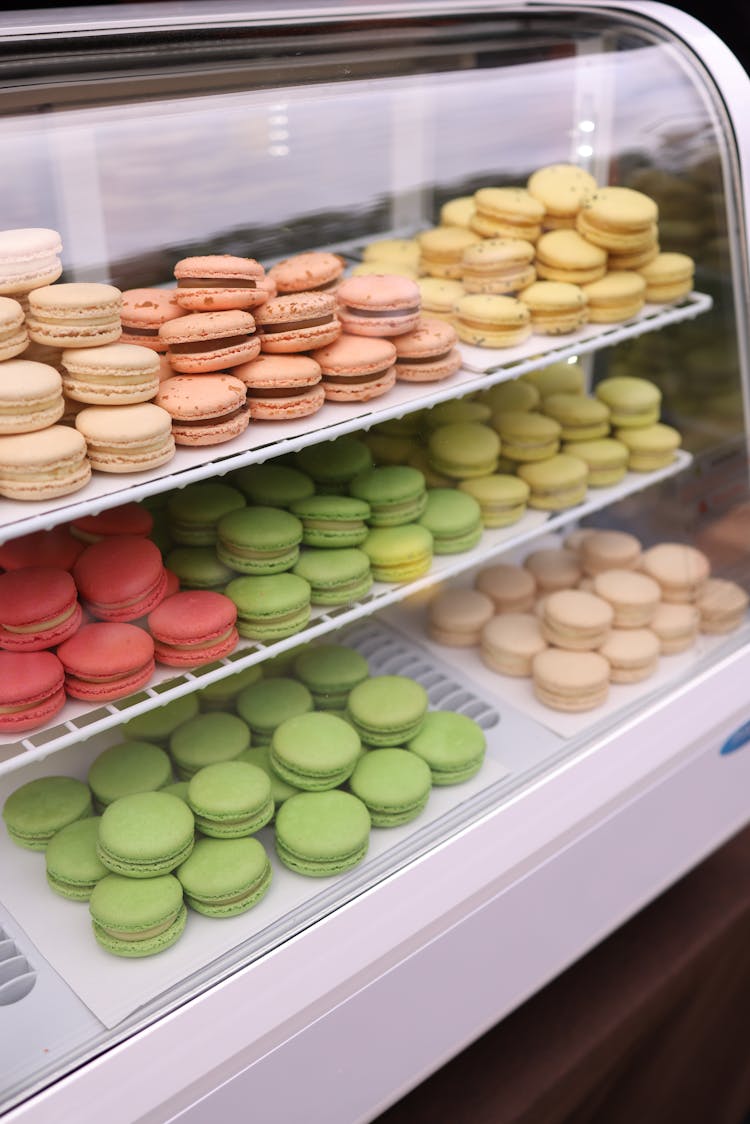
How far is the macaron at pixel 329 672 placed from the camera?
6.53 ft

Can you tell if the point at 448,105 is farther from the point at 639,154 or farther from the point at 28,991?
the point at 28,991

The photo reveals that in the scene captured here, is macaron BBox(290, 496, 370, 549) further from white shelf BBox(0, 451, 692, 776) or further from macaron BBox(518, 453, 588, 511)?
macaron BBox(518, 453, 588, 511)

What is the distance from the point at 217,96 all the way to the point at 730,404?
4.17 ft

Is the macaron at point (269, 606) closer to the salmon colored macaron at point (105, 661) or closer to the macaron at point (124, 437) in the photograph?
the salmon colored macaron at point (105, 661)

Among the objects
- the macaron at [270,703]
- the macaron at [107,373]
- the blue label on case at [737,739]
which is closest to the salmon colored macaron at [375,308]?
the macaron at [107,373]

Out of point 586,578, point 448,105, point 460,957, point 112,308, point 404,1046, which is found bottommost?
point 404,1046

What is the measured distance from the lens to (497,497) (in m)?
2.11

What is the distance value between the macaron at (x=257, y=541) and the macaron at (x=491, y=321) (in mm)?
465

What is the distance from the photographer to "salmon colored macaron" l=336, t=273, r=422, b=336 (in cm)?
171

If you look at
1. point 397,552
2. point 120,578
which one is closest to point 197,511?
point 120,578

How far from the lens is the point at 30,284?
1326mm

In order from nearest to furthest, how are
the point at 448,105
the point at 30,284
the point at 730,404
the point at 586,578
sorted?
the point at 30,284, the point at 448,105, the point at 730,404, the point at 586,578

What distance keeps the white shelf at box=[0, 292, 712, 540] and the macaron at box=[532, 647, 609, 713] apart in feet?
2.12

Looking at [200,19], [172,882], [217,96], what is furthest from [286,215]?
[172,882]
